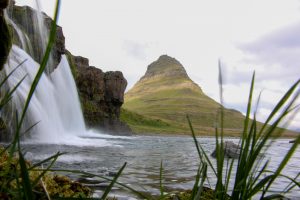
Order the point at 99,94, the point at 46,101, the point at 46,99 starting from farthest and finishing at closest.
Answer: the point at 99,94 → the point at 46,99 → the point at 46,101

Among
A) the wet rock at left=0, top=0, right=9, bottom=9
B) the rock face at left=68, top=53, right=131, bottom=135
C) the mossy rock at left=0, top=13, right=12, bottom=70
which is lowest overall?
the mossy rock at left=0, top=13, right=12, bottom=70

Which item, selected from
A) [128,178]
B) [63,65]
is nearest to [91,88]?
[63,65]

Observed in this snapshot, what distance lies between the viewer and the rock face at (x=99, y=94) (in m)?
71.0

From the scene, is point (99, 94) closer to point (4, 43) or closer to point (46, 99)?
point (46, 99)

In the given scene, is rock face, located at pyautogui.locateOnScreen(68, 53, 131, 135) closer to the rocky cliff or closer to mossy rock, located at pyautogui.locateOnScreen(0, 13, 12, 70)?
the rocky cliff

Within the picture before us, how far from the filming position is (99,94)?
2997 inches

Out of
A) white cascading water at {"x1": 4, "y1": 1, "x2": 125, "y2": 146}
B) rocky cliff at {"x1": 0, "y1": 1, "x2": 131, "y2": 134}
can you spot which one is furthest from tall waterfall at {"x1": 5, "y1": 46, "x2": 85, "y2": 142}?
rocky cliff at {"x1": 0, "y1": 1, "x2": 131, "y2": 134}

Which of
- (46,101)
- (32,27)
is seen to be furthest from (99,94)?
(46,101)

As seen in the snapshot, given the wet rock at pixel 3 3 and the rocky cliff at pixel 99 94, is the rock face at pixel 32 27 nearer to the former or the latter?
the rocky cliff at pixel 99 94

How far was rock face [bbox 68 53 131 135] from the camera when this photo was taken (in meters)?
71.0

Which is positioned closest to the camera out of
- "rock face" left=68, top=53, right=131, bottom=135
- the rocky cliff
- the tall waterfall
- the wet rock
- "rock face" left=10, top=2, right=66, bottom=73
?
the wet rock

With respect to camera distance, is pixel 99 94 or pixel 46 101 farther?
pixel 99 94

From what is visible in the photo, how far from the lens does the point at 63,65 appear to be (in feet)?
147

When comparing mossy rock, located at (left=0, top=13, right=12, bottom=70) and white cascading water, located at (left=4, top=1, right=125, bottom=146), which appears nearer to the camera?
mossy rock, located at (left=0, top=13, right=12, bottom=70)
